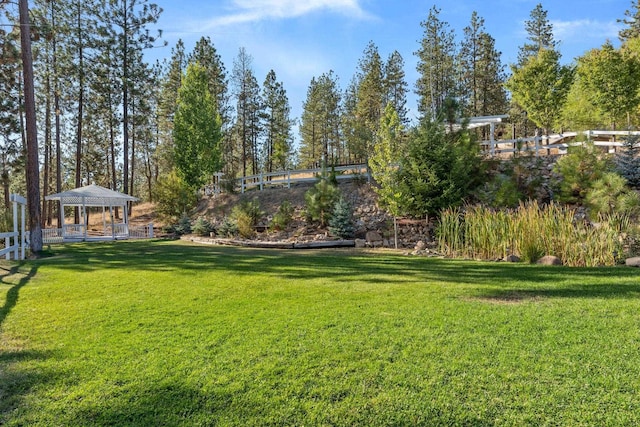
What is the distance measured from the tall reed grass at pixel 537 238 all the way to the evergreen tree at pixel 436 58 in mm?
21041

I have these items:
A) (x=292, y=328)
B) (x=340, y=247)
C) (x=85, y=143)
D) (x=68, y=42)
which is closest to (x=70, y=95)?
(x=68, y=42)

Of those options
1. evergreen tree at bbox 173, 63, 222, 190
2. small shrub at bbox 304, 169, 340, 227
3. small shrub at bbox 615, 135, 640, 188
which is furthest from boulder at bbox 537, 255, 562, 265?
evergreen tree at bbox 173, 63, 222, 190

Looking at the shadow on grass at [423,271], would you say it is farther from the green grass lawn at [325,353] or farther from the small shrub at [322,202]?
the small shrub at [322,202]

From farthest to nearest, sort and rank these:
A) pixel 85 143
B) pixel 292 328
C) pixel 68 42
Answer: pixel 85 143
pixel 68 42
pixel 292 328

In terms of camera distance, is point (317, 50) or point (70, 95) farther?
point (70, 95)

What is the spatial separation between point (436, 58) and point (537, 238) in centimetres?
2554

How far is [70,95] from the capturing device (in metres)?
22.8

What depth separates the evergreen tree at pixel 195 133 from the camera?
23256 mm

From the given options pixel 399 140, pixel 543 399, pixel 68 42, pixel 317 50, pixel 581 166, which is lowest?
pixel 543 399

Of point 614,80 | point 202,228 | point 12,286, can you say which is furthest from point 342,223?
point 614,80

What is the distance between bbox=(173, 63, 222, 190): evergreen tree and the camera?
2326 centimetres

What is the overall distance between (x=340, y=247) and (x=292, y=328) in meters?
8.39

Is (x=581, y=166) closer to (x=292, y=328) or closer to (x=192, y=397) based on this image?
(x=292, y=328)

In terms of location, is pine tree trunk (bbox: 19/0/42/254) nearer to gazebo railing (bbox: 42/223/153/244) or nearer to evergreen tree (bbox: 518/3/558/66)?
gazebo railing (bbox: 42/223/153/244)
